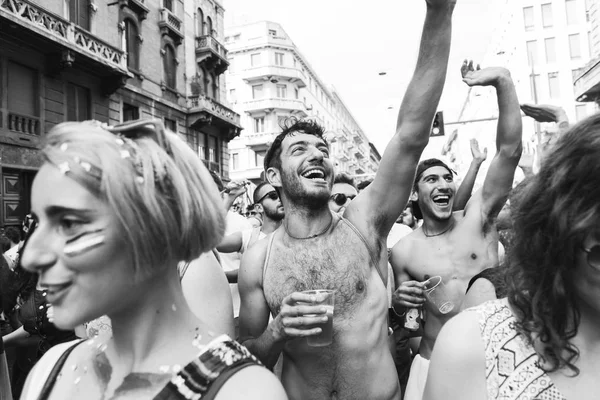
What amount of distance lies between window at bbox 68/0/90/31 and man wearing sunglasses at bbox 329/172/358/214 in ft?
43.4

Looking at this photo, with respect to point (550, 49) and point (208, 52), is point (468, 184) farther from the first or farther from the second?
point (550, 49)

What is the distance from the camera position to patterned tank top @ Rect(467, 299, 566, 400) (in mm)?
1293

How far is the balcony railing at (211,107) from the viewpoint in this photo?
22.8 m

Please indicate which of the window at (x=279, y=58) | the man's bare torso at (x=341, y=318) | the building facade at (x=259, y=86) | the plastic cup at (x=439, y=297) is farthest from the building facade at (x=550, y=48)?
the man's bare torso at (x=341, y=318)

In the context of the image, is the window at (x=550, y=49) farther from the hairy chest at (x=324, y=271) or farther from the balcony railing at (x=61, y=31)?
the hairy chest at (x=324, y=271)

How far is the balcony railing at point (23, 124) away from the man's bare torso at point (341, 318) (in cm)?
1288

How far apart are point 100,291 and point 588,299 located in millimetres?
1259

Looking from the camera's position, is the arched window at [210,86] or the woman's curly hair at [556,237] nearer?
the woman's curly hair at [556,237]

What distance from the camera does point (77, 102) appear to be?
618 inches

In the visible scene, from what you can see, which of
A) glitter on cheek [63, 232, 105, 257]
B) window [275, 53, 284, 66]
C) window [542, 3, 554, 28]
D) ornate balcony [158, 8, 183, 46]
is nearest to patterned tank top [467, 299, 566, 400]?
glitter on cheek [63, 232, 105, 257]

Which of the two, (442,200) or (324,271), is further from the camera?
(442,200)

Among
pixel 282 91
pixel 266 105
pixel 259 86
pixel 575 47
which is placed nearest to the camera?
pixel 266 105

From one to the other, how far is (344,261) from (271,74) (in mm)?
46610

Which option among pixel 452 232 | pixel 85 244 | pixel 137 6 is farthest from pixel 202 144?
pixel 85 244
